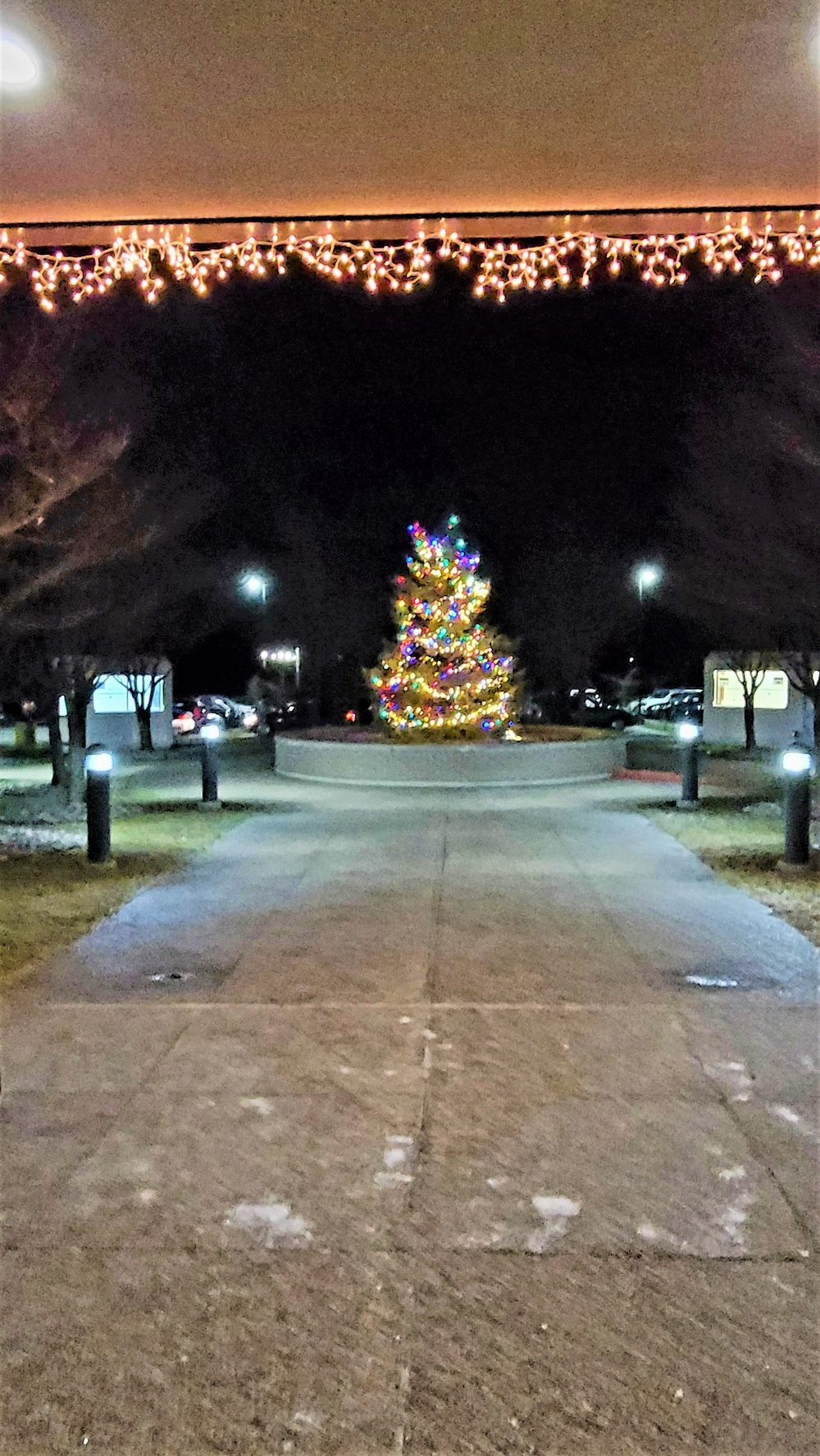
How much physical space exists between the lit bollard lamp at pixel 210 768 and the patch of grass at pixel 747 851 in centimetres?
574

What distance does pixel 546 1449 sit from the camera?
2746 millimetres

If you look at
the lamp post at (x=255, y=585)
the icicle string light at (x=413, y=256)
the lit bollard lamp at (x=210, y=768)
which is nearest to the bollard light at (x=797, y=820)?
the icicle string light at (x=413, y=256)

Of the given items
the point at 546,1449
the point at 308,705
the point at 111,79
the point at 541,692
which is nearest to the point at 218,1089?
the point at 546,1449

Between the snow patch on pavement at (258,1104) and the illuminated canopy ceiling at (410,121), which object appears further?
the snow patch on pavement at (258,1104)

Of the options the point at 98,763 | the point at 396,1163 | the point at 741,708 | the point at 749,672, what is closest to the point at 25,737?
the point at 749,672

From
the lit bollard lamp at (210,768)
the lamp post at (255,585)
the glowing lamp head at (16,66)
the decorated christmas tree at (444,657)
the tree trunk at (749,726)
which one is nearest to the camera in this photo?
the glowing lamp head at (16,66)

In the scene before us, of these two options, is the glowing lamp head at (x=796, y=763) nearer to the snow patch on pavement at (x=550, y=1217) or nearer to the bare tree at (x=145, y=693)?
the snow patch on pavement at (x=550, y=1217)

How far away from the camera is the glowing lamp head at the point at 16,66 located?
429cm

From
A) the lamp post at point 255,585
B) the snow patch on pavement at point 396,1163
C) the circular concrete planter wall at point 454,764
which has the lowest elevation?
the snow patch on pavement at point 396,1163

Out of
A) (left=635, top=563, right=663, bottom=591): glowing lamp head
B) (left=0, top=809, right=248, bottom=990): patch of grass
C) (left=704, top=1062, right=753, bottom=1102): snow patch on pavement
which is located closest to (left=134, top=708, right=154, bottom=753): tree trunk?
(left=0, top=809, right=248, bottom=990): patch of grass

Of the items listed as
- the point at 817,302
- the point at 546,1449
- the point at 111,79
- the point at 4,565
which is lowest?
the point at 546,1449

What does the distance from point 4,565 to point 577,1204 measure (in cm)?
1118

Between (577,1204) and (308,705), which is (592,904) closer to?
(577,1204)

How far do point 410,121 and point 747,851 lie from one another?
806cm
